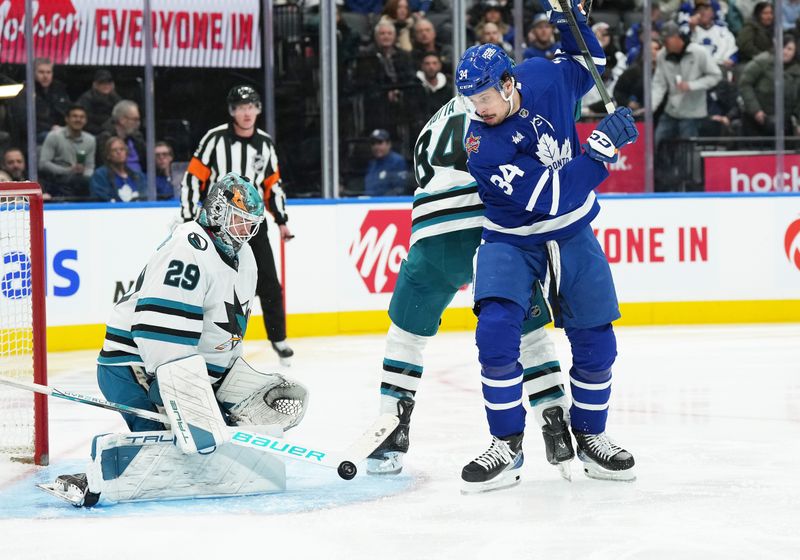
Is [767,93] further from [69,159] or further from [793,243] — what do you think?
[69,159]

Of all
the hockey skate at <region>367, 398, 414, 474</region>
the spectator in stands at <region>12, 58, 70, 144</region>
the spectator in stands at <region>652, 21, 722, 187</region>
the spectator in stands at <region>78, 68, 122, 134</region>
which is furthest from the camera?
the spectator in stands at <region>652, 21, 722, 187</region>

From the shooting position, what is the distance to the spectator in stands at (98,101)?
6.70 meters

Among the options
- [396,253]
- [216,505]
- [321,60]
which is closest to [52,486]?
[216,505]

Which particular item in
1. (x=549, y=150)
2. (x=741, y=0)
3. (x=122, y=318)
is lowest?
(x=122, y=318)

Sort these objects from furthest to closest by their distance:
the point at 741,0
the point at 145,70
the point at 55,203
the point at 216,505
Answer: the point at 741,0 → the point at 145,70 → the point at 55,203 → the point at 216,505

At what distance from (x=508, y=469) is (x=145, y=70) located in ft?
13.7

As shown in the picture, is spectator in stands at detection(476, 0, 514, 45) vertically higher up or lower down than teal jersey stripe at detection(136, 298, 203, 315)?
higher up

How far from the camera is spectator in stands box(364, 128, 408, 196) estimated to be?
709 centimetres

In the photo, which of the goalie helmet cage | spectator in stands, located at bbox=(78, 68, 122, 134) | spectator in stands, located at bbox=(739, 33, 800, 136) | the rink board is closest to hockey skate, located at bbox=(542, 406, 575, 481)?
the goalie helmet cage

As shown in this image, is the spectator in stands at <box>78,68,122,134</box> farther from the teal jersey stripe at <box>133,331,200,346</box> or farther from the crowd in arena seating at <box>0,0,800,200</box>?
the teal jersey stripe at <box>133,331,200,346</box>

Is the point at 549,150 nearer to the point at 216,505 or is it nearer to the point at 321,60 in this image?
the point at 216,505

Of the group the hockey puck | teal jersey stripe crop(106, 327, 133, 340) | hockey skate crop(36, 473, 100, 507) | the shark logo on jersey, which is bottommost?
hockey skate crop(36, 473, 100, 507)

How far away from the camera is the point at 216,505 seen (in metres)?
3.10

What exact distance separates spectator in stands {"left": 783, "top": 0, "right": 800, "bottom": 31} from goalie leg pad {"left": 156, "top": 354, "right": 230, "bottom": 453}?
18.3 feet
